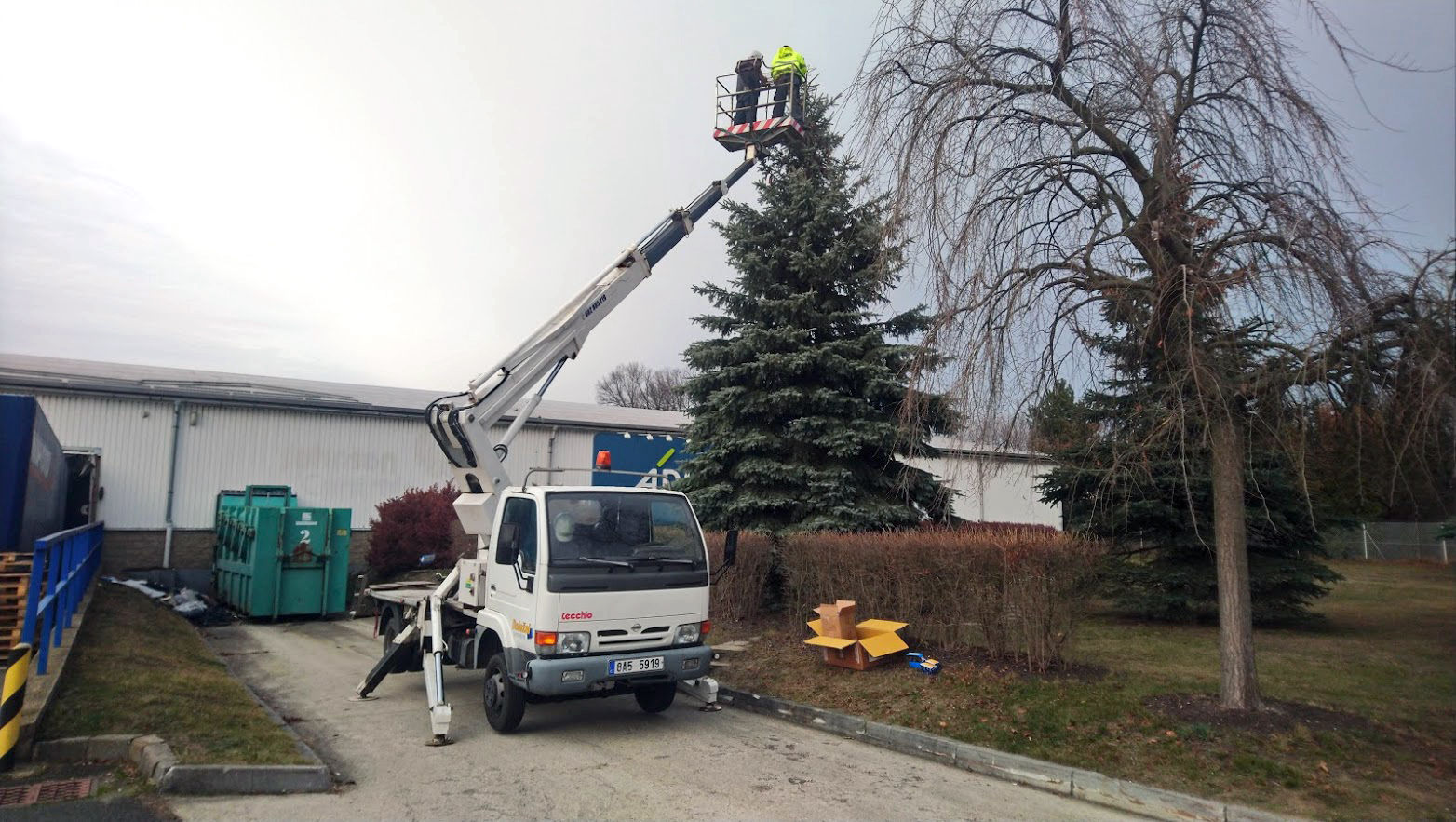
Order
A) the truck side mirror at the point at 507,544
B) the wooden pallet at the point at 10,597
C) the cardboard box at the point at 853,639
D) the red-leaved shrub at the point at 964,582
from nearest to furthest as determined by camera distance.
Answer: the truck side mirror at the point at 507,544
the wooden pallet at the point at 10,597
the red-leaved shrub at the point at 964,582
the cardboard box at the point at 853,639

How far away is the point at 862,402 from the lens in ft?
47.5

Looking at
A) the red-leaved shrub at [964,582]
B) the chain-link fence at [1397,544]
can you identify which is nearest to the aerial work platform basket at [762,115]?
the red-leaved shrub at [964,582]

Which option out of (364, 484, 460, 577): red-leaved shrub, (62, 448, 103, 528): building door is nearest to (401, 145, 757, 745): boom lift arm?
(364, 484, 460, 577): red-leaved shrub

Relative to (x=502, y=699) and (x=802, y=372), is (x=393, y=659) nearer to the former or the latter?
(x=502, y=699)

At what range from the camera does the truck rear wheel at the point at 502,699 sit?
314 inches

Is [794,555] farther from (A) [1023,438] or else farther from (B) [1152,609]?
(B) [1152,609]

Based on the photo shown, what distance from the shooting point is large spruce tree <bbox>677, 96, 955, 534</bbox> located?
14.2 meters

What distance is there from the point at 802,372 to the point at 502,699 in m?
8.17

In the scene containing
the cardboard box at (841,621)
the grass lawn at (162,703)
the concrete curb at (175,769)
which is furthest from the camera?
the cardboard box at (841,621)

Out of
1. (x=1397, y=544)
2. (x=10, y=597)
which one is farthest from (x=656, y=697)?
(x=1397, y=544)

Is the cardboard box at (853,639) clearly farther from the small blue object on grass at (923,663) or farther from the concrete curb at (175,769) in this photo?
the concrete curb at (175,769)

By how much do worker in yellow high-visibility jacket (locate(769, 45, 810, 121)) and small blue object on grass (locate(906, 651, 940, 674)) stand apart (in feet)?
27.6

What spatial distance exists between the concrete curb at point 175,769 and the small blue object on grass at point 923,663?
6016mm

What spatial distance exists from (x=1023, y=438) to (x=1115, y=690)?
112 inches
